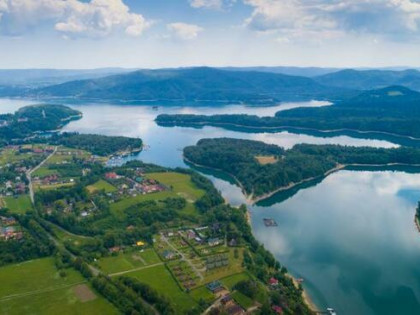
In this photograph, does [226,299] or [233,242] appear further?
[233,242]

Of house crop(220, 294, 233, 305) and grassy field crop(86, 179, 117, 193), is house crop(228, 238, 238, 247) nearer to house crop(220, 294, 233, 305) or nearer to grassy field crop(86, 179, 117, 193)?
house crop(220, 294, 233, 305)

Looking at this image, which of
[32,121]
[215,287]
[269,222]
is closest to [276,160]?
[269,222]

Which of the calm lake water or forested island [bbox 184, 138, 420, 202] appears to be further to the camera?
forested island [bbox 184, 138, 420, 202]

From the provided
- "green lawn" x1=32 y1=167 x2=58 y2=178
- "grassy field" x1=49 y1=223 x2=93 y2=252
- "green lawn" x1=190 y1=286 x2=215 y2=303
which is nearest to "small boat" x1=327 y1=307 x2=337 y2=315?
"green lawn" x1=190 y1=286 x2=215 y2=303

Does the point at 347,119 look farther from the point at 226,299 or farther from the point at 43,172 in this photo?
the point at 226,299

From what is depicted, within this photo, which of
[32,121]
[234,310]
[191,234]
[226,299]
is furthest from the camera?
[32,121]

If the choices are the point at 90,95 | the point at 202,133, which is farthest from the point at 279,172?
the point at 90,95
